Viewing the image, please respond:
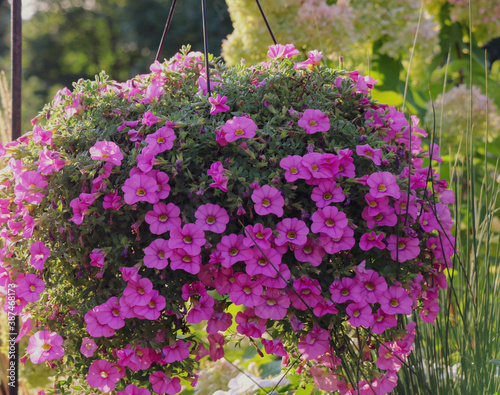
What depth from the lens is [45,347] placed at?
1027 mm

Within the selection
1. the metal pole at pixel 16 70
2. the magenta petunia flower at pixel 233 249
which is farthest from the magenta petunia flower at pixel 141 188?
the metal pole at pixel 16 70

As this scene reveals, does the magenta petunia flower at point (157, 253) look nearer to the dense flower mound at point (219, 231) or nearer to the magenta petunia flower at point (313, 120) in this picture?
the dense flower mound at point (219, 231)

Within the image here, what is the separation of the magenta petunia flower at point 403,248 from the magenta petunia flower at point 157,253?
425 mm

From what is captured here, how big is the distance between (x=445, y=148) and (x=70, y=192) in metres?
1.99

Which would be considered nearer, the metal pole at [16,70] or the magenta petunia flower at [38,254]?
the magenta petunia flower at [38,254]

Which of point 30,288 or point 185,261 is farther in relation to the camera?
point 30,288

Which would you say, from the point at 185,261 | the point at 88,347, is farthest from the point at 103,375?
the point at 185,261

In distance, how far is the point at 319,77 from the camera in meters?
1.14

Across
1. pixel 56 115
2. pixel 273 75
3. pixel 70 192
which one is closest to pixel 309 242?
pixel 273 75

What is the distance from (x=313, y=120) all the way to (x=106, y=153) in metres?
0.40

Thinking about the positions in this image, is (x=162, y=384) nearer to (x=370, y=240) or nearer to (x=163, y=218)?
(x=163, y=218)

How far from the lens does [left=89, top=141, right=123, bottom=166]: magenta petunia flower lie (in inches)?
37.9

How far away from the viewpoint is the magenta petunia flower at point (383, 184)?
0.96 metres

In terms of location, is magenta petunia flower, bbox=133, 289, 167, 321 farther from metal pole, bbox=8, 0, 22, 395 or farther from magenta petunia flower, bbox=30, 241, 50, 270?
metal pole, bbox=8, 0, 22, 395
